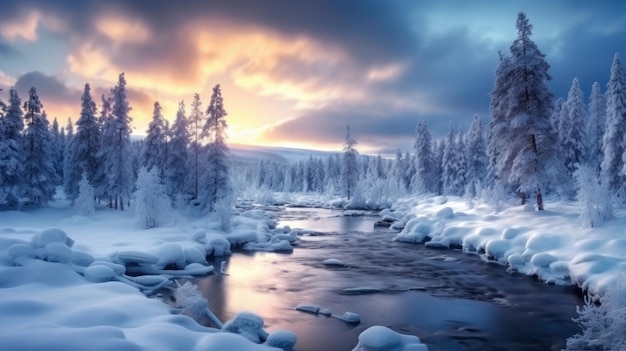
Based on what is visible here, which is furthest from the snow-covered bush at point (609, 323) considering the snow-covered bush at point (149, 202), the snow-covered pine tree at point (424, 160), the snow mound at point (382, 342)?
the snow-covered pine tree at point (424, 160)

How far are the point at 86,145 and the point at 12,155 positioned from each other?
21.4 feet

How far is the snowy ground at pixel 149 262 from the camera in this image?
8.94 meters

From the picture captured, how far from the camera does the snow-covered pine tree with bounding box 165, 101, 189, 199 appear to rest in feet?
140

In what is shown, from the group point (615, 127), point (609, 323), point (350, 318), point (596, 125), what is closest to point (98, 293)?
point (350, 318)

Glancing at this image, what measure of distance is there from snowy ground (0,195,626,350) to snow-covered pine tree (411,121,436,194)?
3448cm

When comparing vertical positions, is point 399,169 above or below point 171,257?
above

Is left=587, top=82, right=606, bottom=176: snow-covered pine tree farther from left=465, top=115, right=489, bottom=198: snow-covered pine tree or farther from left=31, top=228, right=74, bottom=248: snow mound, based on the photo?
left=31, top=228, right=74, bottom=248: snow mound

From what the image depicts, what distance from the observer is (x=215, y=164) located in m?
39.1

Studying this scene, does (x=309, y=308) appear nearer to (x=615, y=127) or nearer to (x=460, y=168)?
(x=615, y=127)

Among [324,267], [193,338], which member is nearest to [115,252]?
[324,267]

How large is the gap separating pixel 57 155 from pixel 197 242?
218ft

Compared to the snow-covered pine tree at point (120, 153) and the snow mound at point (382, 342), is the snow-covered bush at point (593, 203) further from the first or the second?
the snow-covered pine tree at point (120, 153)

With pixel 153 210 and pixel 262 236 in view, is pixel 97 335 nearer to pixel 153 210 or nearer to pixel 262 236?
pixel 262 236

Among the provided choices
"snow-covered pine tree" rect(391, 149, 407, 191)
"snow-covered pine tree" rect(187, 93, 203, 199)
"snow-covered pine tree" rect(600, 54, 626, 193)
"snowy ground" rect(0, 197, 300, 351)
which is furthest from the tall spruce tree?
"snow-covered pine tree" rect(391, 149, 407, 191)
